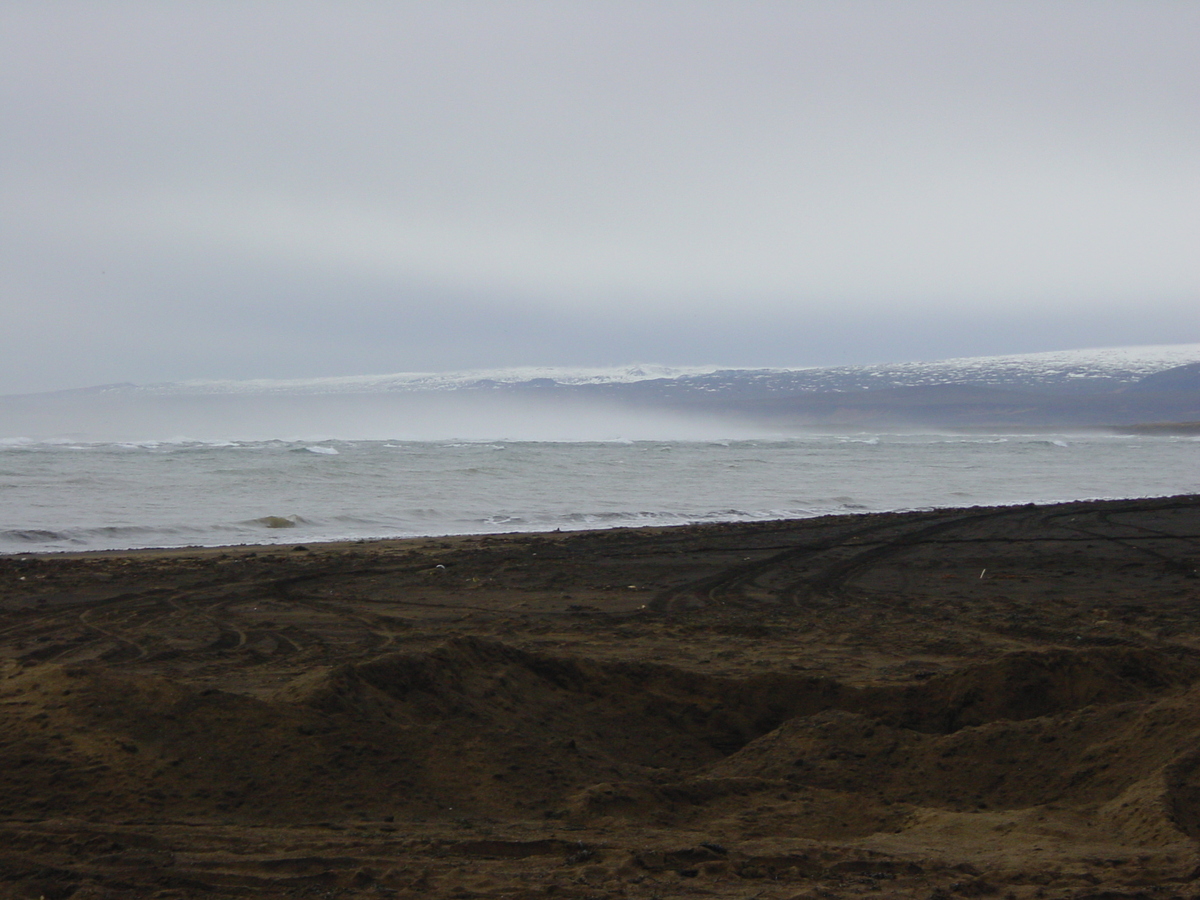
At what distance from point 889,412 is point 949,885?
143829 millimetres

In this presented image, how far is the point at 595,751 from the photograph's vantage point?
542 centimetres

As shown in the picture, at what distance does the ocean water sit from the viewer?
17.9 m

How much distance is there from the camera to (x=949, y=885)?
11.3ft

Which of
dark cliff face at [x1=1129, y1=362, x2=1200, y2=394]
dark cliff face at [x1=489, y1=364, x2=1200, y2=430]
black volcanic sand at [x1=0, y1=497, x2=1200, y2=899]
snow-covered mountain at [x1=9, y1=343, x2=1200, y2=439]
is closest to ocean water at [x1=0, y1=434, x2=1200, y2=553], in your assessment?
black volcanic sand at [x1=0, y1=497, x2=1200, y2=899]

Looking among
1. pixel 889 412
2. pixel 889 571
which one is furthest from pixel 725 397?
pixel 889 571

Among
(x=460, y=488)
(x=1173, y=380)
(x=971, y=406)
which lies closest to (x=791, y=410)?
(x=971, y=406)

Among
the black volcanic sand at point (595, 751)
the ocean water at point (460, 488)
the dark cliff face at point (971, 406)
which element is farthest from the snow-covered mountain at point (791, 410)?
the black volcanic sand at point (595, 751)

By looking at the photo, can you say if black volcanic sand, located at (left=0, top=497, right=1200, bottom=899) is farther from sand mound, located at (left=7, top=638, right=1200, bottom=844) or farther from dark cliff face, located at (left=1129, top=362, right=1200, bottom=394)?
dark cliff face, located at (left=1129, top=362, right=1200, bottom=394)

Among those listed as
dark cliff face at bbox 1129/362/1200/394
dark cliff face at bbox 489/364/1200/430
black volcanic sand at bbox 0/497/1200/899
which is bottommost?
black volcanic sand at bbox 0/497/1200/899

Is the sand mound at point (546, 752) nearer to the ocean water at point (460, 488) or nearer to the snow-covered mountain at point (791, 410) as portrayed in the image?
the ocean water at point (460, 488)

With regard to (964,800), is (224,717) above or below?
above

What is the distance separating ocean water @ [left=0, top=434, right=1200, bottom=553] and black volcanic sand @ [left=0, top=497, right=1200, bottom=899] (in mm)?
8044

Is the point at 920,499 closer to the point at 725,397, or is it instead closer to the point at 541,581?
the point at 541,581

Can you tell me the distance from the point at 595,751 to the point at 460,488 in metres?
20.5
